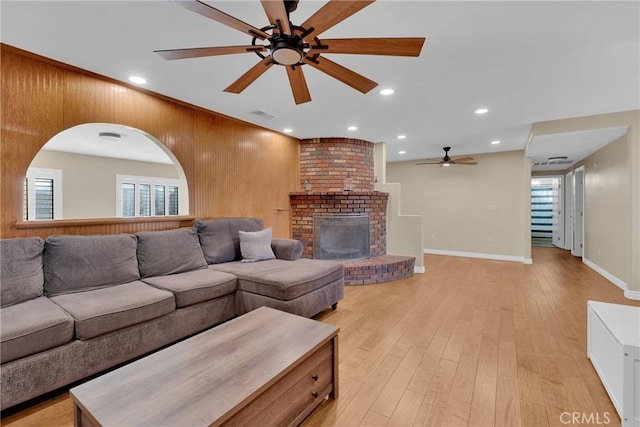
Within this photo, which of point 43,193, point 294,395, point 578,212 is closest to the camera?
point 294,395

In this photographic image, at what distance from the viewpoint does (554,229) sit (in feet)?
26.0

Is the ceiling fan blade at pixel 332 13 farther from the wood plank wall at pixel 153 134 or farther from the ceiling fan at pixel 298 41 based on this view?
the wood plank wall at pixel 153 134

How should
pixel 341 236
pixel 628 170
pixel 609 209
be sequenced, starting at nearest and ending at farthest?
pixel 628 170, pixel 609 209, pixel 341 236

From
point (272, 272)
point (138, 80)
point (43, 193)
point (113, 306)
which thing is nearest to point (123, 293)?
point (113, 306)

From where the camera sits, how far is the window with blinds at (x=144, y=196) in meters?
6.62

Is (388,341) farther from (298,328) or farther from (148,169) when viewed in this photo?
(148,169)

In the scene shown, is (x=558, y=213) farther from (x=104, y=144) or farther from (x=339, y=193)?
(x=104, y=144)

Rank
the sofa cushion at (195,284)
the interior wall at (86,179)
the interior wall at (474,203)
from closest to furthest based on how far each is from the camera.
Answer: the sofa cushion at (195,284) → the interior wall at (86,179) → the interior wall at (474,203)

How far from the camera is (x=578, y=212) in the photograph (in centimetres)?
648

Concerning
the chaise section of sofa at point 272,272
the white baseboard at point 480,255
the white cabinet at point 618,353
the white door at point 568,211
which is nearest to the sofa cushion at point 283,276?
the chaise section of sofa at point 272,272

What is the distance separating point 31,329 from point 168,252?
125cm

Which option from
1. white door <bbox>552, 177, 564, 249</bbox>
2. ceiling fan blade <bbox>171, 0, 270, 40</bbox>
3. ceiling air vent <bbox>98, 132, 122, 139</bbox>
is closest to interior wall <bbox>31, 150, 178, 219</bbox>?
ceiling air vent <bbox>98, 132, 122, 139</bbox>

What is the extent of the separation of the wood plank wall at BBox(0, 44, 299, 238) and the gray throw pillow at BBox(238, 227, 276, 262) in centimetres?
64

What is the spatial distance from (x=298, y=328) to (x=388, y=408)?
694 mm
